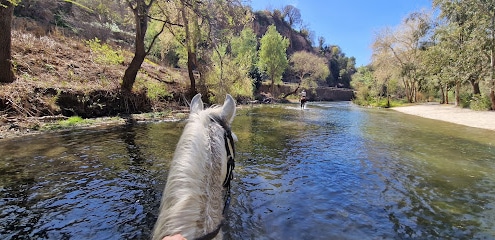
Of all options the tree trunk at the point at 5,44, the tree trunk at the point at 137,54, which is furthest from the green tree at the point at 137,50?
the tree trunk at the point at 5,44

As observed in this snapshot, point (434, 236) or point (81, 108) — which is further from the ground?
point (81, 108)

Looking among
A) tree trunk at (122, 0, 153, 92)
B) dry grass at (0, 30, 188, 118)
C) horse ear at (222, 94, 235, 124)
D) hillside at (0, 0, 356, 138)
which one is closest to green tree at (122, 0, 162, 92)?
tree trunk at (122, 0, 153, 92)

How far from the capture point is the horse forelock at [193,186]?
1.45 metres

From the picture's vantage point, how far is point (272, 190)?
477 cm

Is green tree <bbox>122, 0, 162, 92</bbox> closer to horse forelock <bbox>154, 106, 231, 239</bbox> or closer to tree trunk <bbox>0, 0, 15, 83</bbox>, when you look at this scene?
tree trunk <bbox>0, 0, 15, 83</bbox>

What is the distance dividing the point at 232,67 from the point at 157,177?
1673cm

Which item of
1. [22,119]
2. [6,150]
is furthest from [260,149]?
[22,119]

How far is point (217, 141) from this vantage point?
110 inches

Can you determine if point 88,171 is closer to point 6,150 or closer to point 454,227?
point 6,150

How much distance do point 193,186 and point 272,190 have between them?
3.22m

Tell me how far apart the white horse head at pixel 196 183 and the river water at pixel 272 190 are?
1208mm

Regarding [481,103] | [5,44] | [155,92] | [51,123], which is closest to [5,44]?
[5,44]

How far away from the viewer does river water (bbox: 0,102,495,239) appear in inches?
134

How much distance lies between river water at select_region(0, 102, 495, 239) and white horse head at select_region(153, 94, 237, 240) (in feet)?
3.96
